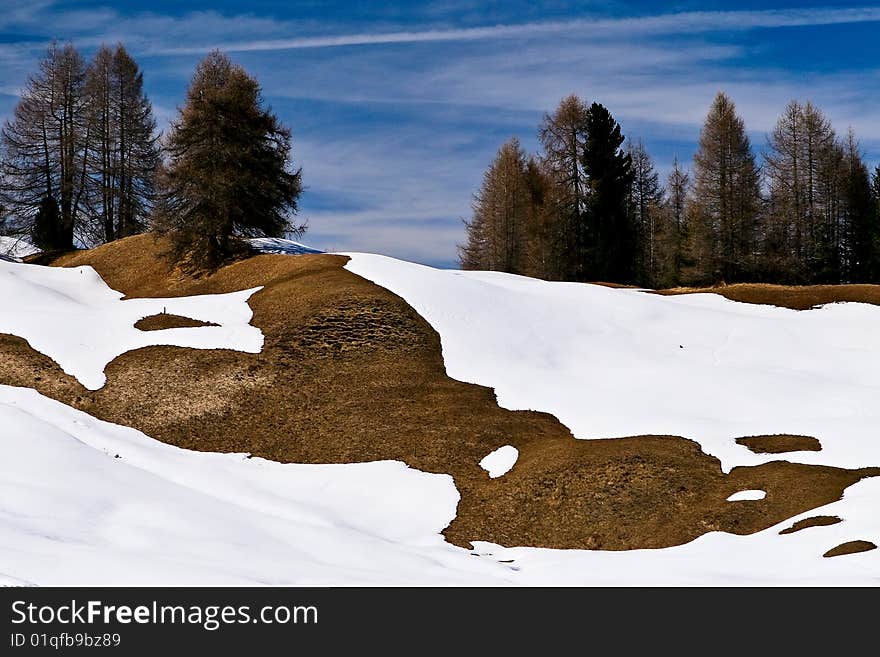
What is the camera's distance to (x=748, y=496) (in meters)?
19.8

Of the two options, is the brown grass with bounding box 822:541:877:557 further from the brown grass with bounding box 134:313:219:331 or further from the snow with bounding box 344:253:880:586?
the brown grass with bounding box 134:313:219:331

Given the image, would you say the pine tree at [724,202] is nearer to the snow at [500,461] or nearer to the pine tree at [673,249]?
the pine tree at [673,249]

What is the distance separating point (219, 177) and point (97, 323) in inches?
455

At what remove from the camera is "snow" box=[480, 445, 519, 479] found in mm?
22938

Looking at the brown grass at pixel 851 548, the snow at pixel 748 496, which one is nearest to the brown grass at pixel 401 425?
the snow at pixel 748 496

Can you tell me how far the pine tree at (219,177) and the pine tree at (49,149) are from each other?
17161mm

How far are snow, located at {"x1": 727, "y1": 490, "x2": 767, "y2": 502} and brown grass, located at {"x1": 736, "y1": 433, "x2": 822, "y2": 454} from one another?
9.65 ft

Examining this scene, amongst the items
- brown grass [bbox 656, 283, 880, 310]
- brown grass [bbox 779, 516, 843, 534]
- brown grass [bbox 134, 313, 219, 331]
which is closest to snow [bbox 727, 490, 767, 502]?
brown grass [bbox 779, 516, 843, 534]

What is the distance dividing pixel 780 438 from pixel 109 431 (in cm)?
1967

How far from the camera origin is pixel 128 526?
15.8 metres

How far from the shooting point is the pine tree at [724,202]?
55781 mm

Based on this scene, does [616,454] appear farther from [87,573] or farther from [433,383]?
[87,573]
